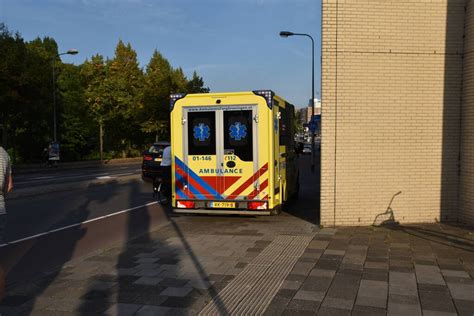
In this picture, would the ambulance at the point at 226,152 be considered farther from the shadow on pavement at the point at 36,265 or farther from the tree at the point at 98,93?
the tree at the point at 98,93

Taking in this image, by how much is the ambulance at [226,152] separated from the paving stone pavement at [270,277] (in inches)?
49.2

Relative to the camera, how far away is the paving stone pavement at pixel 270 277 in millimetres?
4629

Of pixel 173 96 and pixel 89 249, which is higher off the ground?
pixel 173 96

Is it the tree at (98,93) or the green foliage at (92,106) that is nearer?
the green foliage at (92,106)

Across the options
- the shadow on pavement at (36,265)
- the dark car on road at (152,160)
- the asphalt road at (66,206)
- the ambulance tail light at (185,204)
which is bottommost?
the asphalt road at (66,206)

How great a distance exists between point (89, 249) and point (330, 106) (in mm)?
4881

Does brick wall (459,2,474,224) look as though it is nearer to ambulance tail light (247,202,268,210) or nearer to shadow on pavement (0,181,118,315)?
ambulance tail light (247,202,268,210)

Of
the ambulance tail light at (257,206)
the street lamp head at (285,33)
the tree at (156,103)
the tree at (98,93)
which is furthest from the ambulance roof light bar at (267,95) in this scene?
the tree at (156,103)

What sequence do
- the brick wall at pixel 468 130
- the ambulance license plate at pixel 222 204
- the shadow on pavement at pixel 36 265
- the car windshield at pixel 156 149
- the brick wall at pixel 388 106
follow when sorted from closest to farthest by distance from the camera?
the shadow on pavement at pixel 36 265 < the brick wall at pixel 468 130 < the brick wall at pixel 388 106 < the ambulance license plate at pixel 222 204 < the car windshield at pixel 156 149

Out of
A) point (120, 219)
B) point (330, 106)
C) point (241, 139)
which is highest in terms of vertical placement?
point (330, 106)

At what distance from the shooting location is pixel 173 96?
A: 980 cm

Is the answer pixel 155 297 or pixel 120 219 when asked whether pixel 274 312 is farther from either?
pixel 120 219

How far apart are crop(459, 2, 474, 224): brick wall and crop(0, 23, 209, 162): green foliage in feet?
86.7

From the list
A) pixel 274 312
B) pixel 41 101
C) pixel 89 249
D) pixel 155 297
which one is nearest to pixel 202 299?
pixel 155 297
